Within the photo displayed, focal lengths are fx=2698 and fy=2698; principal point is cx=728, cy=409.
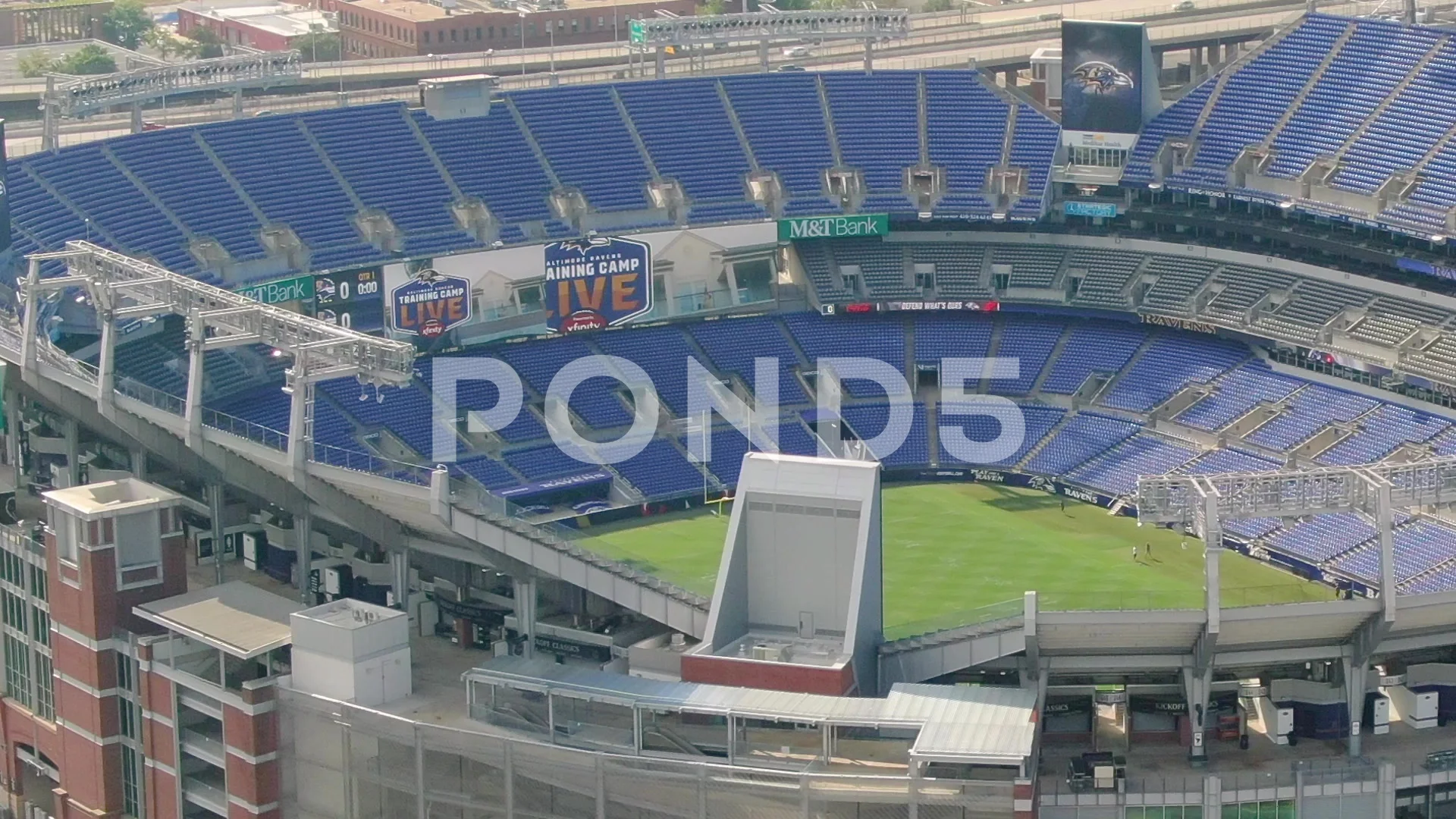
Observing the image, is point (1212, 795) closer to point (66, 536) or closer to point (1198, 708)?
point (1198, 708)

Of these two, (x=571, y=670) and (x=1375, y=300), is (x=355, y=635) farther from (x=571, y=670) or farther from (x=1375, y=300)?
(x=1375, y=300)

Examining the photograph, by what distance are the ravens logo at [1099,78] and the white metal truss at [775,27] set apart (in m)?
9.14

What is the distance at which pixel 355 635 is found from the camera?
6656 centimetres

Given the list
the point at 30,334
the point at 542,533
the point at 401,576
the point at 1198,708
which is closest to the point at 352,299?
the point at 30,334

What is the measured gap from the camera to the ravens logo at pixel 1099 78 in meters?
99.1

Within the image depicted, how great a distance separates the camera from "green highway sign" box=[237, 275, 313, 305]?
294 ft

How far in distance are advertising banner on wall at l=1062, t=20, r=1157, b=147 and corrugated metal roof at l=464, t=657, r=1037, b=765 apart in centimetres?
3885

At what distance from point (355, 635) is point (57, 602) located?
10.5 metres

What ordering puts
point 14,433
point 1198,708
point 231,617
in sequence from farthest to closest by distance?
1. point 14,433
2. point 231,617
3. point 1198,708

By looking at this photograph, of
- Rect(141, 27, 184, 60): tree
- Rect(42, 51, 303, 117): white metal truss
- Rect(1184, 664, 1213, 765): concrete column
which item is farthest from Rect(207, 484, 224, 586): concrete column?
Rect(141, 27, 184, 60): tree

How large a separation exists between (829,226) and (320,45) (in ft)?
209

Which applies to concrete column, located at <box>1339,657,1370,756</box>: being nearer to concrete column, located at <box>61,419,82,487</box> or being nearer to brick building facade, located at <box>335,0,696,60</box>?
concrete column, located at <box>61,419,82,487</box>

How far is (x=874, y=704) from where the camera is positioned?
6384 cm

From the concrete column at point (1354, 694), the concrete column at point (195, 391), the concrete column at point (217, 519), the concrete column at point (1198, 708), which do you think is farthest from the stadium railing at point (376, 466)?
the concrete column at point (1354, 694)
